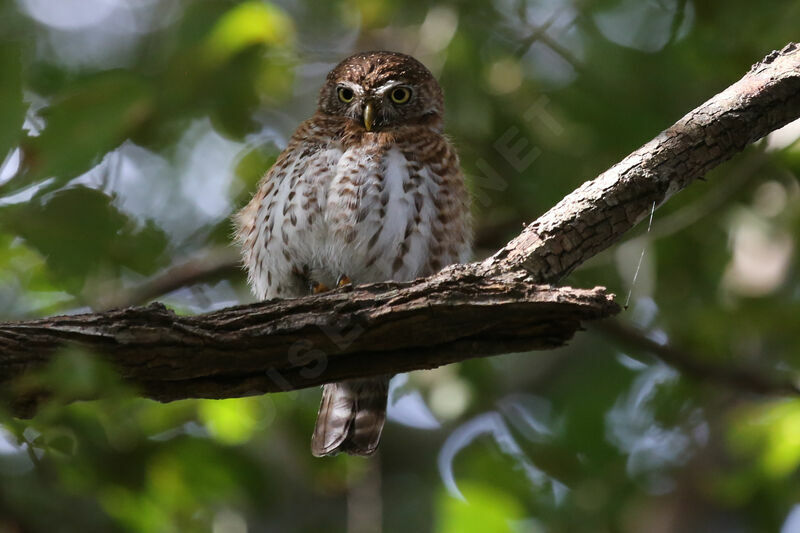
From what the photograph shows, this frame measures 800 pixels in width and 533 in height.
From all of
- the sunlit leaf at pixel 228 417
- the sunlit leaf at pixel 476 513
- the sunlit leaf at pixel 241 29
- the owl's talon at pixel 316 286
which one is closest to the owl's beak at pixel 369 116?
the owl's talon at pixel 316 286

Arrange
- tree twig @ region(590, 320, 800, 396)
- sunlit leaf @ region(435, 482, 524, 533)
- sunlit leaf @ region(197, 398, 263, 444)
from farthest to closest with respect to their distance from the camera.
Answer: tree twig @ region(590, 320, 800, 396)
sunlit leaf @ region(197, 398, 263, 444)
sunlit leaf @ region(435, 482, 524, 533)

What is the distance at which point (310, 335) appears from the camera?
2896 millimetres

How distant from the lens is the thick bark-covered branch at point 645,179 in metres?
3.05

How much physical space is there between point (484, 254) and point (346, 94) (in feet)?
7.37

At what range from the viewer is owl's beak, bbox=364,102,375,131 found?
177 inches

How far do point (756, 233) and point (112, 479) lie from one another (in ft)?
14.9

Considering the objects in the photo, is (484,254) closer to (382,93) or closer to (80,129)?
(382,93)

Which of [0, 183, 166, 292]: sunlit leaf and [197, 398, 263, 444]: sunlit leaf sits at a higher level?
[197, 398, 263, 444]: sunlit leaf

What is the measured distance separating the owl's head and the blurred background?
0.43m

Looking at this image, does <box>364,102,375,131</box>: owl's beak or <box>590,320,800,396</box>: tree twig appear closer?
<box>364,102,375,131</box>: owl's beak

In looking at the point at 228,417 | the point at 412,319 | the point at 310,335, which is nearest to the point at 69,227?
the point at 310,335

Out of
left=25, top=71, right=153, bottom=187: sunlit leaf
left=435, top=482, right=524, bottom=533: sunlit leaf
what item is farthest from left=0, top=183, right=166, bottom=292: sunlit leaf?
left=435, top=482, right=524, bottom=533: sunlit leaf

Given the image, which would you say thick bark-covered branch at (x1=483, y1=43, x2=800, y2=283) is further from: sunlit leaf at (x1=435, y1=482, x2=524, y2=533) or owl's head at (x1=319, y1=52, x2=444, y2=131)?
sunlit leaf at (x1=435, y1=482, x2=524, y2=533)

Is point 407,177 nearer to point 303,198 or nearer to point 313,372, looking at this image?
point 303,198
